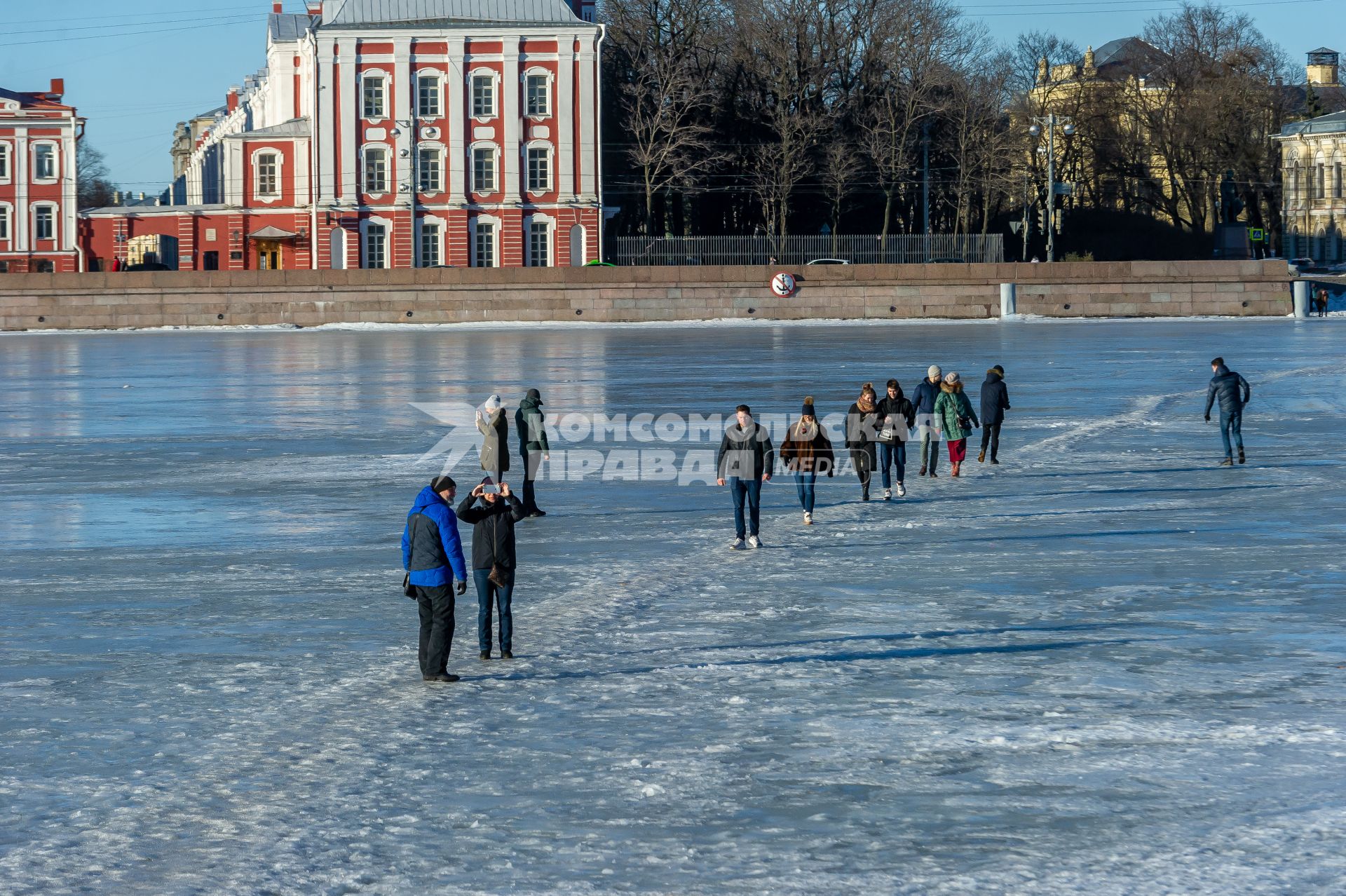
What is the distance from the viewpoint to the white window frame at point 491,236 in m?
71.9

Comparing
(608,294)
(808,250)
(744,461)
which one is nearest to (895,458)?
(744,461)

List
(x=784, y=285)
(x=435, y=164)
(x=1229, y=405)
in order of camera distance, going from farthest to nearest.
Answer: (x=435, y=164)
(x=784, y=285)
(x=1229, y=405)

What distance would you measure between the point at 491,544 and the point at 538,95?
63.2 metres

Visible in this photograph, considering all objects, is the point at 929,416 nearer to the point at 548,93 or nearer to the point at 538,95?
the point at 548,93

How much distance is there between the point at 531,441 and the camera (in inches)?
697

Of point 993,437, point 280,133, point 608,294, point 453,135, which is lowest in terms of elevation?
point 993,437

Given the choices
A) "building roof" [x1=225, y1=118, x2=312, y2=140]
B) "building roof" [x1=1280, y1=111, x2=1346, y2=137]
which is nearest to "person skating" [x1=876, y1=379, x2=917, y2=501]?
"building roof" [x1=225, y1=118, x2=312, y2=140]

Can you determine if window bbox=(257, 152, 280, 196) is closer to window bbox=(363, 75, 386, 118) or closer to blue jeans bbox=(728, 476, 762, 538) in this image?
window bbox=(363, 75, 386, 118)

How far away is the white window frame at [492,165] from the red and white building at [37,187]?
20.9 m

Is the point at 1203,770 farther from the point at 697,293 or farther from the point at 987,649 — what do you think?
the point at 697,293

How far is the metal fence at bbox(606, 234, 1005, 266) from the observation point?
67.1 m

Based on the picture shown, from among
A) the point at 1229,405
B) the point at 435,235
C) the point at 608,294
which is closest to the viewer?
the point at 1229,405

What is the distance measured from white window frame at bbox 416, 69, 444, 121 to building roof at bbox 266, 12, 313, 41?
1588 centimetres

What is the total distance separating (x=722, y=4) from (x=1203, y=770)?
234ft
